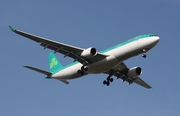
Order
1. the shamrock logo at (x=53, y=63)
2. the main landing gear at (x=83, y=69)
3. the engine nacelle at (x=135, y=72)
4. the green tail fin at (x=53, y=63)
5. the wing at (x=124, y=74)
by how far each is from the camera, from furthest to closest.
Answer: the shamrock logo at (x=53, y=63) < the green tail fin at (x=53, y=63) < the wing at (x=124, y=74) < the engine nacelle at (x=135, y=72) < the main landing gear at (x=83, y=69)

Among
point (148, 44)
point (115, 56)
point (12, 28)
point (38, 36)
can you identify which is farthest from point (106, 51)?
point (12, 28)

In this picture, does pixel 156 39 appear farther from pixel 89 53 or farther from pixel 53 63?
pixel 53 63

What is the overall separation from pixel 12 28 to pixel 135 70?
57.9ft

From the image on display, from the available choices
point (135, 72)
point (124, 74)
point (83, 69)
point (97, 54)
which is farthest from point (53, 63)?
point (97, 54)

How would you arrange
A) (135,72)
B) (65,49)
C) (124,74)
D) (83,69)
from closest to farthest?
(65,49) < (83,69) < (135,72) < (124,74)

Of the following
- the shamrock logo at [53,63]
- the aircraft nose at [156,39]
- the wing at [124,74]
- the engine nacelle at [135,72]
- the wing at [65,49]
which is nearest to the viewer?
the aircraft nose at [156,39]

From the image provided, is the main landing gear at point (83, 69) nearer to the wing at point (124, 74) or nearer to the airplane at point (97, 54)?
the airplane at point (97, 54)

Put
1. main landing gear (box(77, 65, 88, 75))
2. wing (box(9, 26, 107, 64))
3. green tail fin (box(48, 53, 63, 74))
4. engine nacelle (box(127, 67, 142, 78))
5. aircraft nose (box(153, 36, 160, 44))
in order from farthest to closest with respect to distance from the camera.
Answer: green tail fin (box(48, 53, 63, 74))
engine nacelle (box(127, 67, 142, 78))
main landing gear (box(77, 65, 88, 75))
wing (box(9, 26, 107, 64))
aircraft nose (box(153, 36, 160, 44))

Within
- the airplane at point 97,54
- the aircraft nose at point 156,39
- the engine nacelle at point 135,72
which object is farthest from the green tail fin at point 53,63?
the aircraft nose at point 156,39

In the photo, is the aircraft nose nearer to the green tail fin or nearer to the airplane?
the airplane

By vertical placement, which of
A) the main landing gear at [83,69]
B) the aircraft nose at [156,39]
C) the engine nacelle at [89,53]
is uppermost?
the aircraft nose at [156,39]

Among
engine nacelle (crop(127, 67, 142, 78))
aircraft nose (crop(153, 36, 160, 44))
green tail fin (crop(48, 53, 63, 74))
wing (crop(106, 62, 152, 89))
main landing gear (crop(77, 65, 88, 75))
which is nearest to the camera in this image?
aircraft nose (crop(153, 36, 160, 44))

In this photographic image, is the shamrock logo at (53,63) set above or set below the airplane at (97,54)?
above

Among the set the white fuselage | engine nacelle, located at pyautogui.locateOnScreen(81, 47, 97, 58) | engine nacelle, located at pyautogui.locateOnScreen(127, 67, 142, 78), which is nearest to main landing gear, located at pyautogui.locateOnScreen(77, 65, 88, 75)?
the white fuselage
